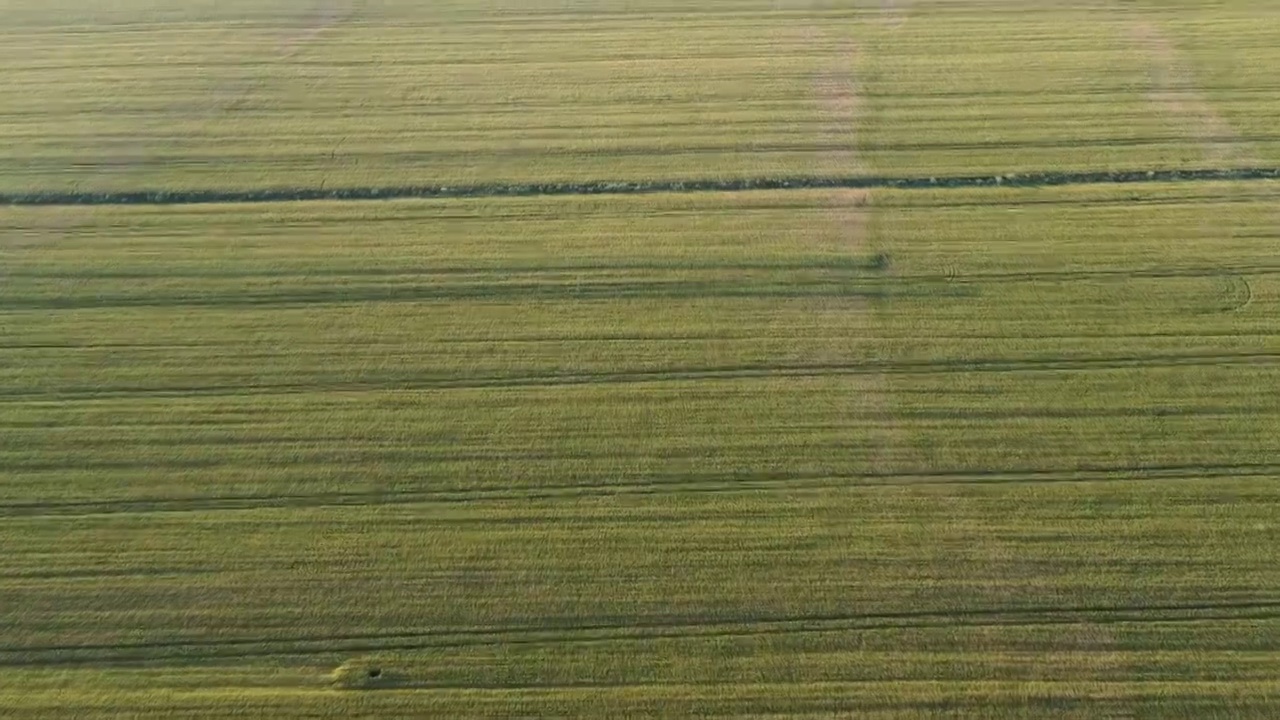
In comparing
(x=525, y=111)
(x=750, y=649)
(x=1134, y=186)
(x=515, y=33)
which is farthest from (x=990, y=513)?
(x=515, y=33)

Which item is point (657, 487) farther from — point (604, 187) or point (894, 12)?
point (894, 12)

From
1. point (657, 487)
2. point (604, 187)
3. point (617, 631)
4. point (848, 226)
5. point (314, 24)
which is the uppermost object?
point (314, 24)

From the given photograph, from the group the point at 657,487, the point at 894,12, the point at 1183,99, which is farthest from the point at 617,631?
the point at 894,12

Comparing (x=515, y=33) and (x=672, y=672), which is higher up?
(x=515, y=33)

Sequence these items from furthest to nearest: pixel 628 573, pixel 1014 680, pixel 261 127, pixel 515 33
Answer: pixel 515 33 < pixel 261 127 < pixel 628 573 < pixel 1014 680

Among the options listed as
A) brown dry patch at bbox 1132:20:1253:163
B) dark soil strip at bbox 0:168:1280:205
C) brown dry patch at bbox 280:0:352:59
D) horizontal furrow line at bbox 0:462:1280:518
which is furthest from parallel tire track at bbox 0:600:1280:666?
brown dry patch at bbox 280:0:352:59

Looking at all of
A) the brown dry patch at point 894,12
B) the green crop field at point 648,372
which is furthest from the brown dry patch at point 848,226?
the brown dry patch at point 894,12

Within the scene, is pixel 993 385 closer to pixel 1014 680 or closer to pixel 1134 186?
pixel 1014 680
